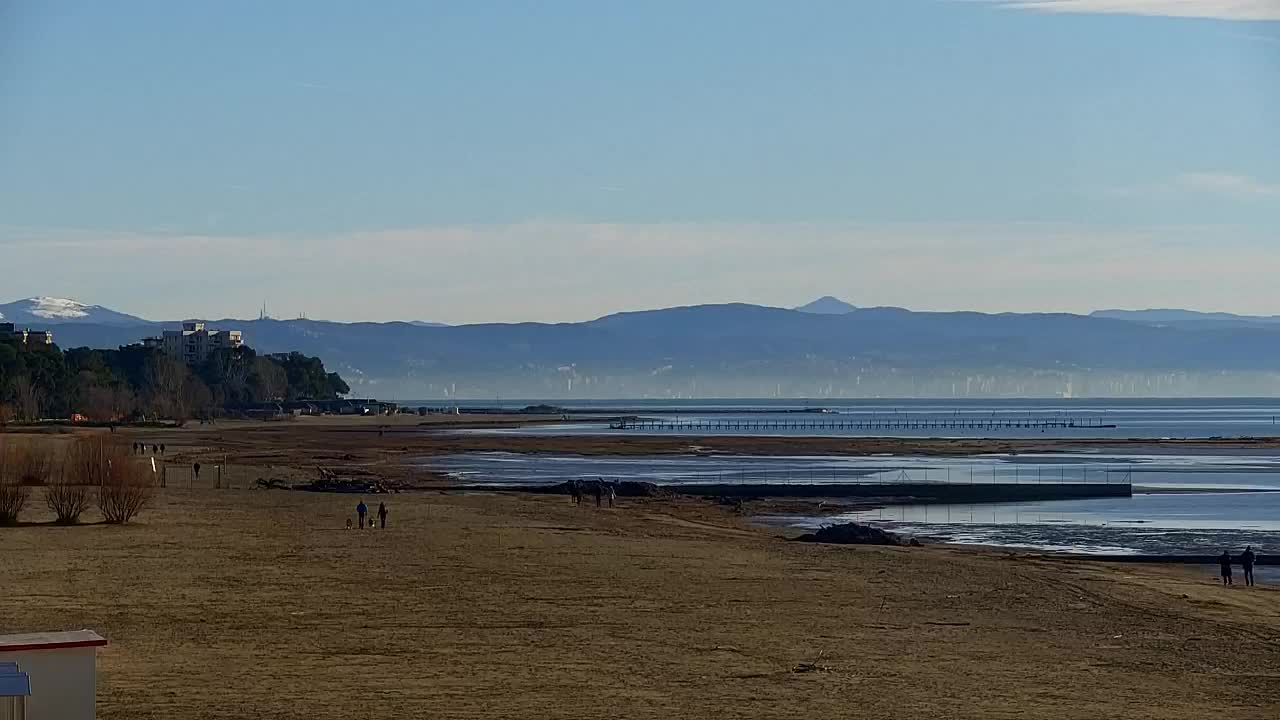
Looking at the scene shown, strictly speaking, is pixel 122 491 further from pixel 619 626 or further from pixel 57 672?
pixel 57 672

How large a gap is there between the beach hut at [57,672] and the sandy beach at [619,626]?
198 inches

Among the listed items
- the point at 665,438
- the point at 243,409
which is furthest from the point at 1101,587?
the point at 243,409

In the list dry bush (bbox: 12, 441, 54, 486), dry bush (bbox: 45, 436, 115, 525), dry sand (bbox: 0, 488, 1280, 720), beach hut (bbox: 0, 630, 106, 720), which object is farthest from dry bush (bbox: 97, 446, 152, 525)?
beach hut (bbox: 0, 630, 106, 720)

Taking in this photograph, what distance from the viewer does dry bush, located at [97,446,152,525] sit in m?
40.6

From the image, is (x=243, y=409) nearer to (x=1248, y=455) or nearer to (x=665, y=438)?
(x=665, y=438)

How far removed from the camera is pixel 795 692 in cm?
1952

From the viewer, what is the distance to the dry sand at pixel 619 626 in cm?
1909

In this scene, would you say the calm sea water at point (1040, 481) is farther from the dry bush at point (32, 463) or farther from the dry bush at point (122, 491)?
the dry bush at point (32, 463)

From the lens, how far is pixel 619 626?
2461 cm

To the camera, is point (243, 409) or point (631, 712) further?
point (243, 409)

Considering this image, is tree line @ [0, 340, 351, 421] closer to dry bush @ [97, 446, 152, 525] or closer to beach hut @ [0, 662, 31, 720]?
dry bush @ [97, 446, 152, 525]

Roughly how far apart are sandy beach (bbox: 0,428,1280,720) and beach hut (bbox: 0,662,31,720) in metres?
6.01

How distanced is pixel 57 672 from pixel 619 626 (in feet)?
42.2

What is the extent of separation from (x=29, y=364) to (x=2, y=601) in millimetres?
119913
